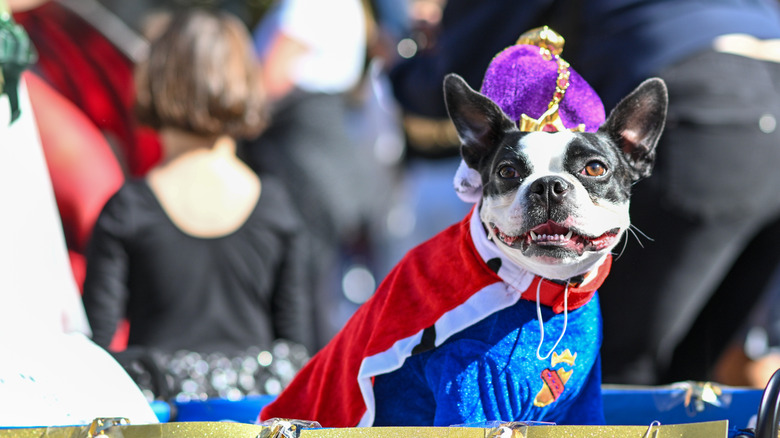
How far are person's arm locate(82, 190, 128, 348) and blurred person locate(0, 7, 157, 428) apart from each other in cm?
57

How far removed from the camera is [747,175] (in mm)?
2494

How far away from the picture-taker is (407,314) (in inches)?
59.2

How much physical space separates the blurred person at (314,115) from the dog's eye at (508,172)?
2.41m

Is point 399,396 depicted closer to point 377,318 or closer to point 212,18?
point 377,318

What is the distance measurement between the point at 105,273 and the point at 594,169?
64.8 inches

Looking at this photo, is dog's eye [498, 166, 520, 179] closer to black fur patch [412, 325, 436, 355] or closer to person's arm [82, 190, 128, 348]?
black fur patch [412, 325, 436, 355]

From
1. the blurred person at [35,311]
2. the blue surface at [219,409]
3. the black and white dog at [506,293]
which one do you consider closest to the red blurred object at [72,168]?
the blurred person at [35,311]

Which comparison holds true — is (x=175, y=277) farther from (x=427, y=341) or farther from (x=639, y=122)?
(x=639, y=122)

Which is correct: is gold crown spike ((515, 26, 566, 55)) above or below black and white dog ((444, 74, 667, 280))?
above

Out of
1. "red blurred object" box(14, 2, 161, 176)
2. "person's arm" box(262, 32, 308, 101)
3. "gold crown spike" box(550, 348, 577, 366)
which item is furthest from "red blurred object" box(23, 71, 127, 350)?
"gold crown spike" box(550, 348, 577, 366)

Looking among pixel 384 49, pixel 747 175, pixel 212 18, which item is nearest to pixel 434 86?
pixel 212 18

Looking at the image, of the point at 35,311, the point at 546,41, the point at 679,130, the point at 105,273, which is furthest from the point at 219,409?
the point at 679,130

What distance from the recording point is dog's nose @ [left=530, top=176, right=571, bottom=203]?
1.38 metres

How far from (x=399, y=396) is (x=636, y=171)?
1.80ft
